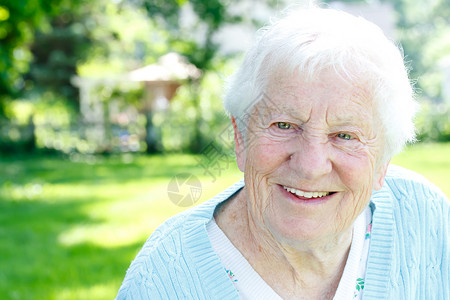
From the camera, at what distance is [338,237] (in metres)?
1.60

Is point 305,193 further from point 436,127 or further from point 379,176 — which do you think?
point 436,127

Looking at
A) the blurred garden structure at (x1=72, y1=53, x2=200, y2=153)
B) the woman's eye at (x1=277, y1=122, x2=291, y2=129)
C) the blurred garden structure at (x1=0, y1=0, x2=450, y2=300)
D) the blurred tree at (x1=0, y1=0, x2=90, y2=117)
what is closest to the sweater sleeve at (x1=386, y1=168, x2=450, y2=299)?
the blurred garden structure at (x1=0, y1=0, x2=450, y2=300)

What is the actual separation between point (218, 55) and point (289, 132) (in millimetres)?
11902

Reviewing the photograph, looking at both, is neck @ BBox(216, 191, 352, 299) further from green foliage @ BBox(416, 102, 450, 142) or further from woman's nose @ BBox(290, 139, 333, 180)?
green foliage @ BBox(416, 102, 450, 142)

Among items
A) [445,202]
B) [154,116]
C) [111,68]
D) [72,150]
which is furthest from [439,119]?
[445,202]

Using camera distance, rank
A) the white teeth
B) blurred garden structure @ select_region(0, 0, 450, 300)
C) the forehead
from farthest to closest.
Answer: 1. blurred garden structure @ select_region(0, 0, 450, 300)
2. the white teeth
3. the forehead

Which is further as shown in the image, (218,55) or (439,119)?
(439,119)

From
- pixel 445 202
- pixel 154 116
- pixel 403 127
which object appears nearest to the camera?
pixel 403 127

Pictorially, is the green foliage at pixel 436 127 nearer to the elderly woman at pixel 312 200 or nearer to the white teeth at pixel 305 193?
the elderly woman at pixel 312 200

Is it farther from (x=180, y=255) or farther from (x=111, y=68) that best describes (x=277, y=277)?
(x=111, y=68)

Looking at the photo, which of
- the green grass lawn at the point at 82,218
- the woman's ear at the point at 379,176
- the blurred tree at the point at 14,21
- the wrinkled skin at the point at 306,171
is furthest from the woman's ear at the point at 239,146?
the blurred tree at the point at 14,21

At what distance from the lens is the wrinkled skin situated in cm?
139

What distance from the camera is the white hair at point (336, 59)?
1375 millimetres

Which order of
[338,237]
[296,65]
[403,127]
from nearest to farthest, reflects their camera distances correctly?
[296,65] → [403,127] → [338,237]
